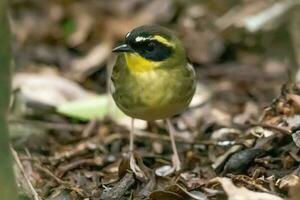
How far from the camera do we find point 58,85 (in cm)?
830

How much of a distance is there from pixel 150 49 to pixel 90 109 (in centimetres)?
193

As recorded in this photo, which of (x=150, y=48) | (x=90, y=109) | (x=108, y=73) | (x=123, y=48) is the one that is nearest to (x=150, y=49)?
(x=150, y=48)

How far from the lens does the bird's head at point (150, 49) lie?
219 inches

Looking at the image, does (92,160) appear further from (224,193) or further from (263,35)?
(263,35)

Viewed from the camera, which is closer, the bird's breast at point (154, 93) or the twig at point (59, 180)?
the twig at point (59, 180)

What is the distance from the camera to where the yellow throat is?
226 inches

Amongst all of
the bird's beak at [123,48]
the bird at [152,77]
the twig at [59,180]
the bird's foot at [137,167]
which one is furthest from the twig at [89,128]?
A: the bird's beak at [123,48]

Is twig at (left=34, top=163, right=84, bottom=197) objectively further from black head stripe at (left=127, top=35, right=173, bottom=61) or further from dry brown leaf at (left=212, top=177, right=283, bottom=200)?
dry brown leaf at (left=212, top=177, right=283, bottom=200)

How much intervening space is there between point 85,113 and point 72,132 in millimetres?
242

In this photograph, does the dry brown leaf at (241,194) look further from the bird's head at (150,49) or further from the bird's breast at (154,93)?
the bird's head at (150,49)

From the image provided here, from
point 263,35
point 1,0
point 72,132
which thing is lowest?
point 72,132

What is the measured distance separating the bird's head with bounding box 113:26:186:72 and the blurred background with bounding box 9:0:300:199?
0.70 m

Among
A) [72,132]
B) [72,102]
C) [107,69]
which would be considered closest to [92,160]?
[72,132]

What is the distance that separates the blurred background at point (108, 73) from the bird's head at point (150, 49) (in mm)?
697
